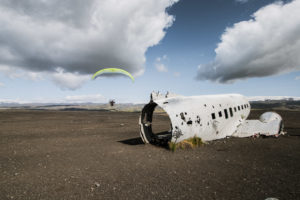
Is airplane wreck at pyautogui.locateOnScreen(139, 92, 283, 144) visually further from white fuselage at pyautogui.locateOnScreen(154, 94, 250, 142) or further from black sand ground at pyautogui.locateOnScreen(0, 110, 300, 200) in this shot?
black sand ground at pyautogui.locateOnScreen(0, 110, 300, 200)

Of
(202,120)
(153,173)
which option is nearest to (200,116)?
(202,120)

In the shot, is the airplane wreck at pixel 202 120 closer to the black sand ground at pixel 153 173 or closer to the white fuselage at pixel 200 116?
the white fuselage at pixel 200 116

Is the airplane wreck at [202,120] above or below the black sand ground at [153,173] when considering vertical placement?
above

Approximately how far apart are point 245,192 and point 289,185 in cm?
188

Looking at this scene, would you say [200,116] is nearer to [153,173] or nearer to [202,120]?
[202,120]

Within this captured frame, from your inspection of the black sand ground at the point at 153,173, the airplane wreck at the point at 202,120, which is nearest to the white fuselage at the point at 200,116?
the airplane wreck at the point at 202,120

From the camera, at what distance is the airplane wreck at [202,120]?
10703 mm

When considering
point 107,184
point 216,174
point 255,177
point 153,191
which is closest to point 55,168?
point 107,184

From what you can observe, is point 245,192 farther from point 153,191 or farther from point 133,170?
point 133,170

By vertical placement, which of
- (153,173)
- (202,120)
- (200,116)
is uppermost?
(200,116)

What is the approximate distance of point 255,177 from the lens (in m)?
6.65

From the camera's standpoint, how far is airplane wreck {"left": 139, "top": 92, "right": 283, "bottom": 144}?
10.7 meters

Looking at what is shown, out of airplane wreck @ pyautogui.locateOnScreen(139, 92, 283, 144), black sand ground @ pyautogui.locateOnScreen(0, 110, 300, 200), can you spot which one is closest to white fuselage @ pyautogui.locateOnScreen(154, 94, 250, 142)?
airplane wreck @ pyautogui.locateOnScreen(139, 92, 283, 144)

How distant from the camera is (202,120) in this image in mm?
11398
